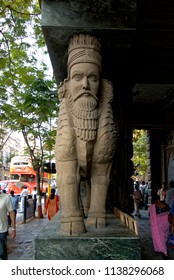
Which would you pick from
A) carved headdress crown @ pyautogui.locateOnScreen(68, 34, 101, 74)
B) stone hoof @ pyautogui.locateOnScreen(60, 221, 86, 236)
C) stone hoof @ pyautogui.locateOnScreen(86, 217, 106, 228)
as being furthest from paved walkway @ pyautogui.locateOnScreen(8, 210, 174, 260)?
carved headdress crown @ pyautogui.locateOnScreen(68, 34, 101, 74)

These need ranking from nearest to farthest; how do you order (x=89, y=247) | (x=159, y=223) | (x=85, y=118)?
(x=89, y=247) < (x=85, y=118) < (x=159, y=223)

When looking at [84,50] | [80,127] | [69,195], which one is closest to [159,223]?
[69,195]

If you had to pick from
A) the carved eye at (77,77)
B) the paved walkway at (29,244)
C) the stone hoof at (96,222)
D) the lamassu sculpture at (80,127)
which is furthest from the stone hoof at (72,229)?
the paved walkway at (29,244)

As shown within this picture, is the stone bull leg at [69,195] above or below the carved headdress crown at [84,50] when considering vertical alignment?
below

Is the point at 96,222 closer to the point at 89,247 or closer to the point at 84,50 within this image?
the point at 89,247

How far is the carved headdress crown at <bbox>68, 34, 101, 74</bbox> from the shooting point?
300 cm

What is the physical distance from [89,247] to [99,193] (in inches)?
23.8

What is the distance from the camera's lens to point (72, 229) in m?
2.88

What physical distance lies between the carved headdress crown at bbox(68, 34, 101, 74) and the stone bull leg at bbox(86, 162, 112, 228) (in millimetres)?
1007

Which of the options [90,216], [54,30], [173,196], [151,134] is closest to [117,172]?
[90,216]

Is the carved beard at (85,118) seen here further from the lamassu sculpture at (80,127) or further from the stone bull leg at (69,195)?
the stone bull leg at (69,195)

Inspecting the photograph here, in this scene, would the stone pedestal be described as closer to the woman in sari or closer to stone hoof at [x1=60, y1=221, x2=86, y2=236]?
stone hoof at [x1=60, y1=221, x2=86, y2=236]

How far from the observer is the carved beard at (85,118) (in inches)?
117

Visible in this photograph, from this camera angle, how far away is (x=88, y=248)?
8.92ft
